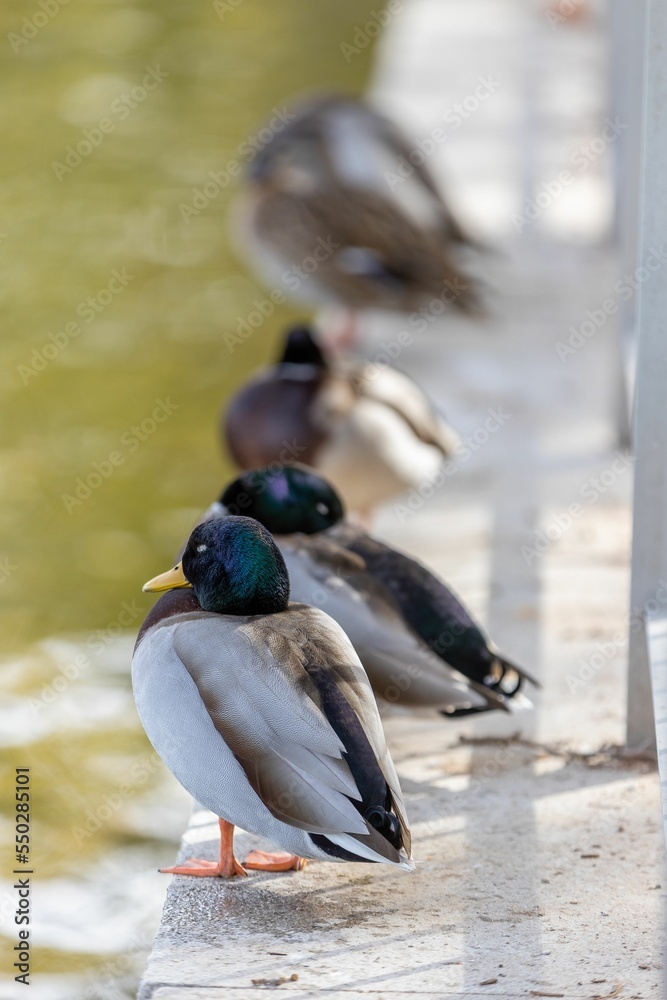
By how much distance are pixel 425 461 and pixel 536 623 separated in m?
0.88

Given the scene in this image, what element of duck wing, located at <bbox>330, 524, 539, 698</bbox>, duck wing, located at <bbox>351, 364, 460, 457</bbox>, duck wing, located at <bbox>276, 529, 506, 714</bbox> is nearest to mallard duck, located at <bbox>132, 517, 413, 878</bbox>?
duck wing, located at <bbox>276, 529, 506, 714</bbox>

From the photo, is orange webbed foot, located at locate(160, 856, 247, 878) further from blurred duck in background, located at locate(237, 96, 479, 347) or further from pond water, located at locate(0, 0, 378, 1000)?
blurred duck in background, located at locate(237, 96, 479, 347)

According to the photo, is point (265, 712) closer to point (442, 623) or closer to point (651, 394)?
point (442, 623)

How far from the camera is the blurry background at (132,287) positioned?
391 cm

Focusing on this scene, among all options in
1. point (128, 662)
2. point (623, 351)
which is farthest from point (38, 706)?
point (623, 351)

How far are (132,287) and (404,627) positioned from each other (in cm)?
472

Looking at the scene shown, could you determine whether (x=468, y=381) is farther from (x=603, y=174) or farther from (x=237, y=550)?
(x=237, y=550)

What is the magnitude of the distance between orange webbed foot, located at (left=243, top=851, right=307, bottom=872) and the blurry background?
0.48 m

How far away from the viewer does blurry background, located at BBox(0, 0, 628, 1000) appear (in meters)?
3.91

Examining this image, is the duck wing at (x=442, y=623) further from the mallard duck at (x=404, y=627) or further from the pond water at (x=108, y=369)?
the pond water at (x=108, y=369)

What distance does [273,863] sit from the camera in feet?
9.94

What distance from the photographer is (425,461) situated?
16.3 ft

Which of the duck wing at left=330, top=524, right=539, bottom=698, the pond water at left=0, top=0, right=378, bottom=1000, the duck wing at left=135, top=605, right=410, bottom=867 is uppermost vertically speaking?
the duck wing at left=135, top=605, right=410, bottom=867

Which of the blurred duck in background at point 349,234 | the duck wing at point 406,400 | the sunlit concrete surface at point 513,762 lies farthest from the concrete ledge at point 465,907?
the blurred duck in background at point 349,234
